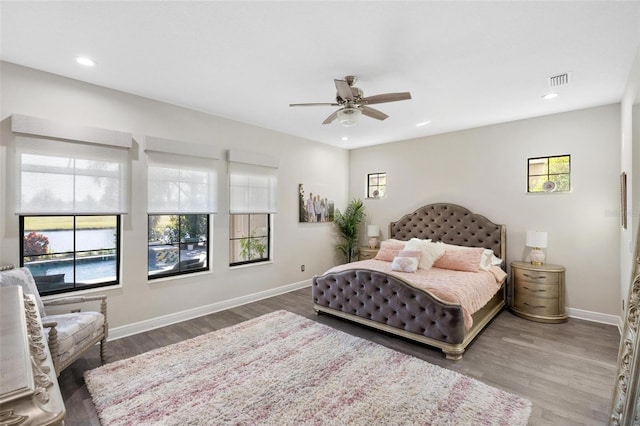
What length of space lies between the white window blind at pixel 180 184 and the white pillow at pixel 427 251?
305 centimetres

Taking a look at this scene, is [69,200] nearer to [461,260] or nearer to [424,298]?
[424,298]

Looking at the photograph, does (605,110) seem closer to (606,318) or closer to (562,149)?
(562,149)

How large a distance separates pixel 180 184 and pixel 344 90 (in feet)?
8.10

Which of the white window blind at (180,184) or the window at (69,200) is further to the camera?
the white window blind at (180,184)

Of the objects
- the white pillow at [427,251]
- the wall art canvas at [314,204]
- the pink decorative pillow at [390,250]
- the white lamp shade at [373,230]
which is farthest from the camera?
the white lamp shade at [373,230]

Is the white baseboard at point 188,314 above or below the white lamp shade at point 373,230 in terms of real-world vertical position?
below

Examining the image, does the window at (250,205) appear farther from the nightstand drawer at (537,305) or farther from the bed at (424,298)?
the nightstand drawer at (537,305)

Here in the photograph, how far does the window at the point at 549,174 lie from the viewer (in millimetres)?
4156

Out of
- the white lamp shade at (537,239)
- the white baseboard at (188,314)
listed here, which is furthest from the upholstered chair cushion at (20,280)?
the white lamp shade at (537,239)

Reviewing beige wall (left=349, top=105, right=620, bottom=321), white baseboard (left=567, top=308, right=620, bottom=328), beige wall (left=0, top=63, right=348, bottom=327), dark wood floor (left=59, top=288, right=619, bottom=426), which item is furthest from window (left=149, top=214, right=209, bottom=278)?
white baseboard (left=567, top=308, right=620, bottom=328)

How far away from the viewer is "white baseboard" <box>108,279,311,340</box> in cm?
342

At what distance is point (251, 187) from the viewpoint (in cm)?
468

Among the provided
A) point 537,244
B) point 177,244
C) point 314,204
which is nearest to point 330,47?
point 177,244

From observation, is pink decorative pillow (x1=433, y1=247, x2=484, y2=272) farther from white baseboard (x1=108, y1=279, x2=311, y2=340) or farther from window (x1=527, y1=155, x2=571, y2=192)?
white baseboard (x1=108, y1=279, x2=311, y2=340)
